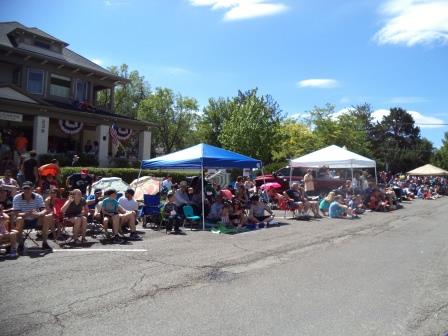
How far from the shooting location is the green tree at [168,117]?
5478 centimetres

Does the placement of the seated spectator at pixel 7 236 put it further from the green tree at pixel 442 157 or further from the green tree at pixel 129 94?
the green tree at pixel 442 157

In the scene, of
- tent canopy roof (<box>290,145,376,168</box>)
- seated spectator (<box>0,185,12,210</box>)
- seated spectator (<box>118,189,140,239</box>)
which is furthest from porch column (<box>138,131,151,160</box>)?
seated spectator (<box>0,185,12,210</box>)

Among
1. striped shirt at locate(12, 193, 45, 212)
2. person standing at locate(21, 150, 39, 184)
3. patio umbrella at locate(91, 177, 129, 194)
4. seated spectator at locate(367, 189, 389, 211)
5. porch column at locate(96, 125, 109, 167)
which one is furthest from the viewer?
porch column at locate(96, 125, 109, 167)

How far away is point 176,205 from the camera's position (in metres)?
12.9

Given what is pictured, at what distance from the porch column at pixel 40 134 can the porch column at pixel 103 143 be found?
355 centimetres

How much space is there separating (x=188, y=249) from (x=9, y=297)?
4.26 metres

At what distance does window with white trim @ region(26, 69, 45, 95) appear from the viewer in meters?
25.4

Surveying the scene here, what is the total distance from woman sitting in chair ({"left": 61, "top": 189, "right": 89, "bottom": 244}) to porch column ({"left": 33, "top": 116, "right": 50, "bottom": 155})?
1477 cm

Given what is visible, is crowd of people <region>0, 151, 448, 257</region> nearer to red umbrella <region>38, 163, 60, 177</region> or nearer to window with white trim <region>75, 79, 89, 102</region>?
red umbrella <region>38, 163, 60, 177</region>

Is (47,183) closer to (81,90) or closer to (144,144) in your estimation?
(81,90)

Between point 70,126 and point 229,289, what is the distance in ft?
68.9

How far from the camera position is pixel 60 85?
27.3 meters

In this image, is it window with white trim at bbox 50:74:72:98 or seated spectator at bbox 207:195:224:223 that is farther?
window with white trim at bbox 50:74:72:98

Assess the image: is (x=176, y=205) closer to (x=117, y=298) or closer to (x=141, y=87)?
(x=117, y=298)
